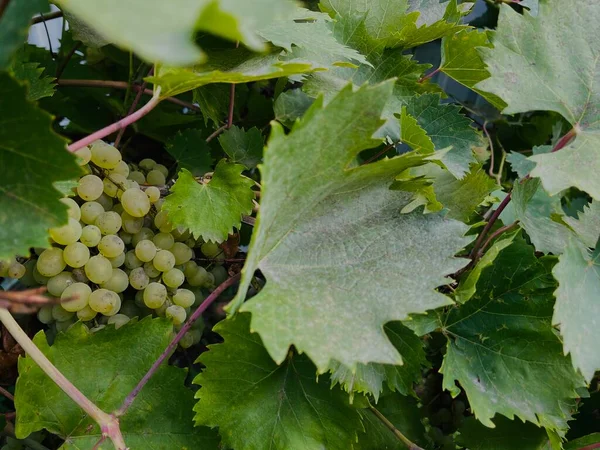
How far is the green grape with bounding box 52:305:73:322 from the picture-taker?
2.10ft

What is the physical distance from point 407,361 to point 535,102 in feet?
1.09

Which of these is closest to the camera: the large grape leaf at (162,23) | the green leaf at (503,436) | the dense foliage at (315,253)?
the large grape leaf at (162,23)

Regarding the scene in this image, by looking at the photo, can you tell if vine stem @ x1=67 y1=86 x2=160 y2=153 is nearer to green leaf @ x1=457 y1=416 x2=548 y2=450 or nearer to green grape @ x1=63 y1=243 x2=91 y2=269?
green grape @ x1=63 y1=243 x2=91 y2=269

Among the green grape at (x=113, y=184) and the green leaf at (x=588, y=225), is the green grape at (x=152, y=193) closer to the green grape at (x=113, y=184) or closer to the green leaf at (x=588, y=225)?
the green grape at (x=113, y=184)

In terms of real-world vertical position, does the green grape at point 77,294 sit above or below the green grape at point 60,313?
above

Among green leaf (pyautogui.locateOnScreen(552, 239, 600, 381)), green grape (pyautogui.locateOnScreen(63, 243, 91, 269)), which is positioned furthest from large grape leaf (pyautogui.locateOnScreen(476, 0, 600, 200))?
green grape (pyautogui.locateOnScreen(63, 243, 91, 269))

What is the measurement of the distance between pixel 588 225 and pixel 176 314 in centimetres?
53

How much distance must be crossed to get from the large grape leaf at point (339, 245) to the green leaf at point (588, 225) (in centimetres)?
22

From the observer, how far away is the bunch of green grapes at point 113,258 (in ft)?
2.04

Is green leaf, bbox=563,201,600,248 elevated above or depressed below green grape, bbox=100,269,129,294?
above

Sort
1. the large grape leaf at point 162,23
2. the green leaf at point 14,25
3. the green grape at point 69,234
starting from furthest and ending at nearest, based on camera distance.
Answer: the green grape at point 69,234, the green leaf at point 14,25, the large grape leaf at point 162,23

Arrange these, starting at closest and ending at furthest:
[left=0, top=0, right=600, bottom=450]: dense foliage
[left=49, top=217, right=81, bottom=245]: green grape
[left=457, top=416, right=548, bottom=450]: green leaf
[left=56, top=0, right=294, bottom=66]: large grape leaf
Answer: [left=56, top=0, right=294, bottom=66]: large grape leaf
[left=0, top=0, right=600, bottom=450]: dense foliage
[left=49, top=217, right=81, bottom=245]: green grape
[left=457, top=416, right=548, bottom=450]: green leaf

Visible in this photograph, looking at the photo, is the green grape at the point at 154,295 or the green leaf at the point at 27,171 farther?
the green grape at the point at 154,295

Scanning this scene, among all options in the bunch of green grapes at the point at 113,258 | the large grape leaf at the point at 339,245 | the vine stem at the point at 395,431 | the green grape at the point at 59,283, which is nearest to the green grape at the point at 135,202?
the bunch of green grapes at the point at 113,258
